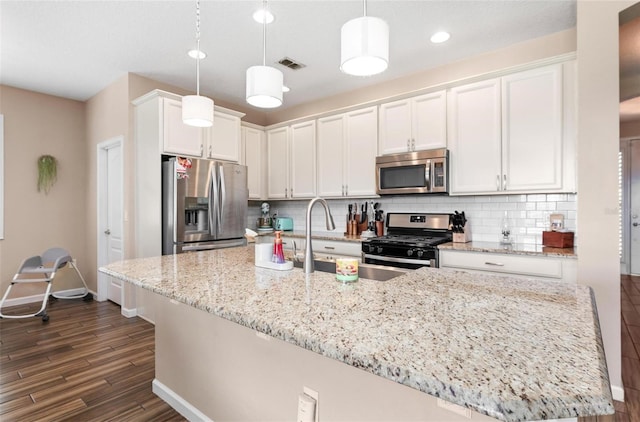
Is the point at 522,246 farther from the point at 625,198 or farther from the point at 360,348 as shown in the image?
the point at 625,198

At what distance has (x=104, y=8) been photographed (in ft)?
8.30

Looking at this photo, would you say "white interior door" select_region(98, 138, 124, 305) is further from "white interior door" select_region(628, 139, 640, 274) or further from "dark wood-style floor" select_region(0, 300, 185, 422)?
"white interior door" select_region(628, 139, 640, 274)

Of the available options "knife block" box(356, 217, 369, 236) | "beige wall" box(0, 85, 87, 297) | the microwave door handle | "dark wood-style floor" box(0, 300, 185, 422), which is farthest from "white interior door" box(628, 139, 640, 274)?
"beige wall" box(0, 85, 87, 297)

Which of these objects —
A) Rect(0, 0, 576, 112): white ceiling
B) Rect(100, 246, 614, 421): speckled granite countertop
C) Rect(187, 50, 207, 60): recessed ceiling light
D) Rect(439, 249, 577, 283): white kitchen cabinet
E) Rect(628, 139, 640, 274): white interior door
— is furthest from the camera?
Rect(628, 139, 640, 274): white interior door

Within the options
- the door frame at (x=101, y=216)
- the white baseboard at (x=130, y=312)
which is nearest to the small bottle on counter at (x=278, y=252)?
the white baseboard at (x=130, y=312)

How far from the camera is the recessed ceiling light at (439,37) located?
9.45 ft

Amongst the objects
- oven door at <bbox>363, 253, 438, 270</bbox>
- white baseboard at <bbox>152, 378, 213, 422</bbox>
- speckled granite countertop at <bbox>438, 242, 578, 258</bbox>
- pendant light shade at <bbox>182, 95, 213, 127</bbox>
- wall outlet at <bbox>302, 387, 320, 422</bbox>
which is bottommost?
white baseboard at <bbox>152, 378, 213, 422</bbox>

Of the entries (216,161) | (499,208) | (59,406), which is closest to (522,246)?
(499,208)

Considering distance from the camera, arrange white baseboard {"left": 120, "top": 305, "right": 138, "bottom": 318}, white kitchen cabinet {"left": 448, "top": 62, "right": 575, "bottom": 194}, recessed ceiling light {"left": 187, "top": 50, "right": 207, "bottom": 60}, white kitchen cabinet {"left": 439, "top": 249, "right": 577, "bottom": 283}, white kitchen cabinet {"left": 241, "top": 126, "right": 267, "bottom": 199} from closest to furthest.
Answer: white kitchen cabinet {"left": 439, "top": 249, "right": 577, "bottom": 283}
white kitchen cabinet {"left": 448, "top": 62, "right": 575, "bottom": 194}
recessed ceiling light {"left": 187, "top": 50, "right": 207, "bottom": 60}
white baseboard {"left": 120, "top": 305, "right": 138, "bottom": 318}
white kitchen cabinet {"left": 241, "top": 126, "right": 267, "bottom": 199}

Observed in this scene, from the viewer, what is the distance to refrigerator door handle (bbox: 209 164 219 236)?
12.1 ft

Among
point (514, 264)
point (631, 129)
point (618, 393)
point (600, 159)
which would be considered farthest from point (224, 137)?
point (631, 129)

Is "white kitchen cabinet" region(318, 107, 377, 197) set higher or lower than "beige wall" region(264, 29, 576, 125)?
lower

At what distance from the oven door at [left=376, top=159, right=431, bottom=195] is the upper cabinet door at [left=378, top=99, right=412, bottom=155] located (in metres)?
0.18

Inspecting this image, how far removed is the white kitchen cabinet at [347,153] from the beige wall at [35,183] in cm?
341
